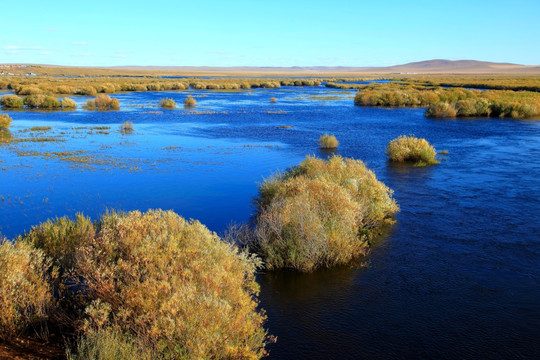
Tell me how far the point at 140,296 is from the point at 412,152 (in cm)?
1858

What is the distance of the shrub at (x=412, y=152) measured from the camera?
70.2 feet

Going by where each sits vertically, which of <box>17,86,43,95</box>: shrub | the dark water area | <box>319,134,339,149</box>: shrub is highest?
<box>17,86,43,95</box>: shrub

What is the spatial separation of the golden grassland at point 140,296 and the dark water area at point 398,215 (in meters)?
1.82

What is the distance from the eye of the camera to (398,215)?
1395 centimetres

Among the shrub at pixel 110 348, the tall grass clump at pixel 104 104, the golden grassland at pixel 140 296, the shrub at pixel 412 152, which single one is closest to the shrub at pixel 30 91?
the tall grass clump at pixel 104 104

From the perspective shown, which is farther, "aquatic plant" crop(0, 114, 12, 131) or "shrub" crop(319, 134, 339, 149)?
"aquatic plant" crop(0, 114, 12, 131)

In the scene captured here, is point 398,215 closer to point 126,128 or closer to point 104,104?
point 126,128

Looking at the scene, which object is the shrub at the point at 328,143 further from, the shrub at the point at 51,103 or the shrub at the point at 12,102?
the shrub at the point at 12,102

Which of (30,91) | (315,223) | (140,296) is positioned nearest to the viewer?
(140,296)

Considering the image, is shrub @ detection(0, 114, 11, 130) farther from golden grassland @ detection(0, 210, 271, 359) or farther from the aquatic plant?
golden grassland @ detection(0, 210, 271, 359)

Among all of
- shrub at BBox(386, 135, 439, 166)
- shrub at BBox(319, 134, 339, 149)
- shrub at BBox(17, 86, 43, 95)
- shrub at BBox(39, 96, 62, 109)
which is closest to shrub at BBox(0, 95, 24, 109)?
shrub at BBox(39, 96, 62, 109)

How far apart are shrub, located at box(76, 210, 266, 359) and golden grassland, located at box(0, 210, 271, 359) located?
1cm

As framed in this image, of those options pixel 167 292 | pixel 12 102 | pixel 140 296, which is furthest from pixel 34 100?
pixel 167 292

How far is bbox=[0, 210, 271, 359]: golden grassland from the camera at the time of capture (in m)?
5.66
